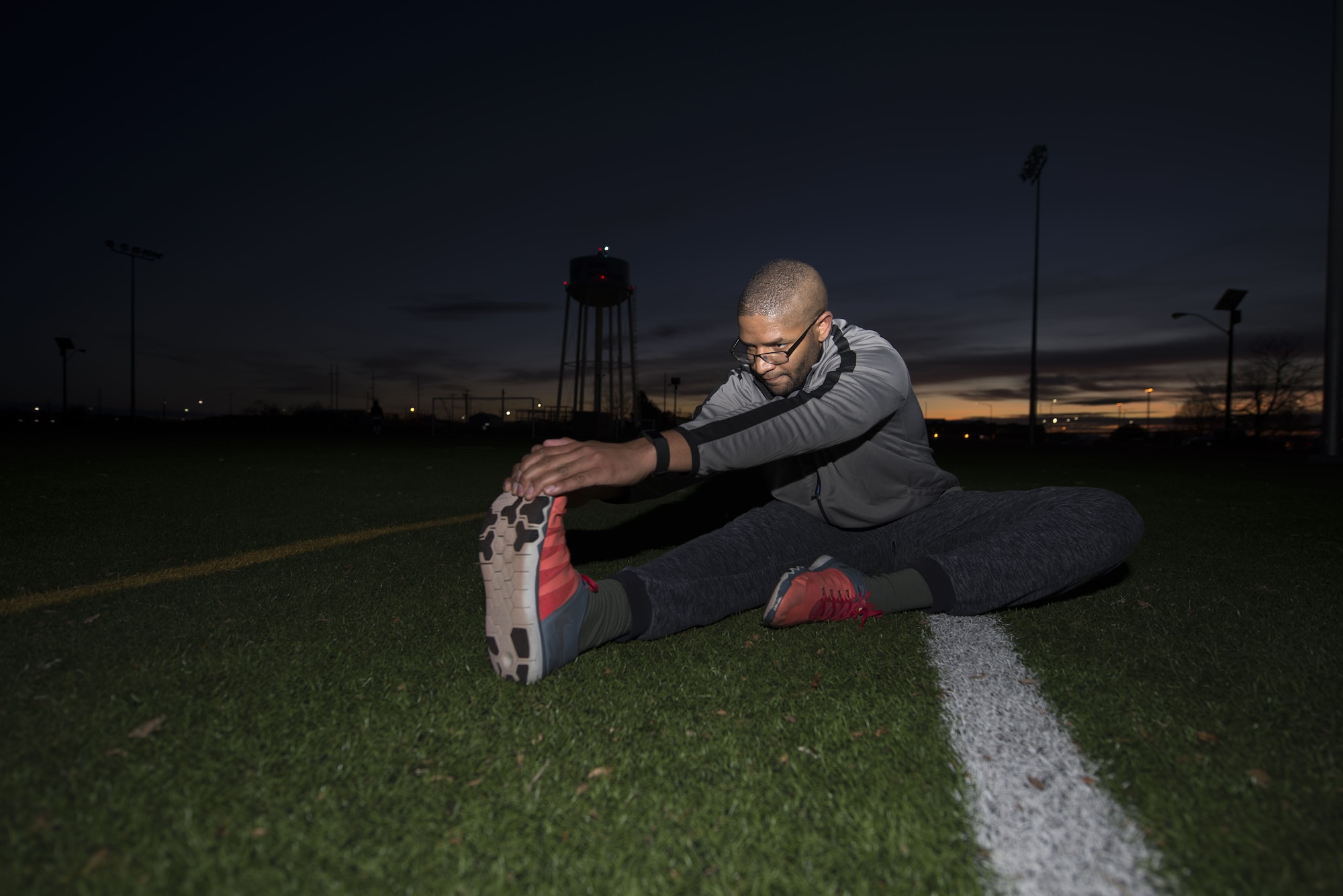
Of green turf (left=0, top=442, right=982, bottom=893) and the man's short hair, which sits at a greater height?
the man's short hair

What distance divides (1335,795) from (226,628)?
246cm

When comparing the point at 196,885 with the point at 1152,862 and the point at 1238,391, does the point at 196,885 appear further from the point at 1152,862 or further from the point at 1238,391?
the point at 1238,391

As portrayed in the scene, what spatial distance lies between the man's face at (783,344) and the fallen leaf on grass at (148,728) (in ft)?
5.87

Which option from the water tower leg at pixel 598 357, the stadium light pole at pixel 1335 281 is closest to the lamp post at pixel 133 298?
the water tower leg at pixel 598 357

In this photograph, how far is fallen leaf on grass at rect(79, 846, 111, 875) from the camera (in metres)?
0.92

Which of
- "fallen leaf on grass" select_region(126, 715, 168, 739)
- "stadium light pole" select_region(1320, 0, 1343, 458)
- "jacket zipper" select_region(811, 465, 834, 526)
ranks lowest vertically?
"fallen leaf on grass" select_region(126, 715, 168, 739)

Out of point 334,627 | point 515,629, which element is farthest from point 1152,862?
point 334,627

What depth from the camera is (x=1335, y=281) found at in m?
12.6

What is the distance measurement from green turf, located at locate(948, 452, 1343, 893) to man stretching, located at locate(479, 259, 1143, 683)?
28 centimetres

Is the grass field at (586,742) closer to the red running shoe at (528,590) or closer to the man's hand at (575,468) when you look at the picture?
the red running shoe at (528,590)

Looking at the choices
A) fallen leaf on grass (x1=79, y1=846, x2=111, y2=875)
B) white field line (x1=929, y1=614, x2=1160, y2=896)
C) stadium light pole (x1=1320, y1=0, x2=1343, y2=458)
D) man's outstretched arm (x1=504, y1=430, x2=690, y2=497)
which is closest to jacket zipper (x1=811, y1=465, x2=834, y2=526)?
white field line (x1=929, y1=614, x2=1160, y2=896)

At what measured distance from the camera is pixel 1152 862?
97cm

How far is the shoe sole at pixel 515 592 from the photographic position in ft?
5.02

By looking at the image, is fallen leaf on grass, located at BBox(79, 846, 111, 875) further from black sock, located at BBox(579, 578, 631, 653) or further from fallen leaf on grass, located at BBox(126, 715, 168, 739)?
black sock, located at BBox(579, 578, 631, 653)
